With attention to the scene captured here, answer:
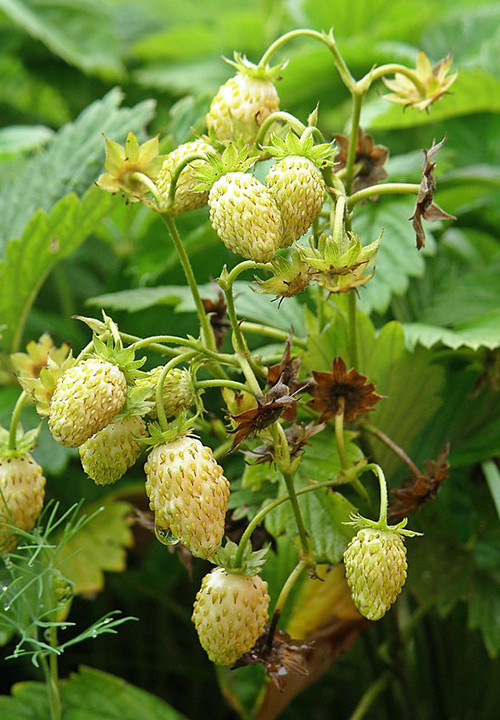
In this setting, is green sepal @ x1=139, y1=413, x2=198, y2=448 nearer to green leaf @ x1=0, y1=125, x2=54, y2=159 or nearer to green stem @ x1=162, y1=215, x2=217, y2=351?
green stem @ x1=162, y1=215, x2=217, y2=351

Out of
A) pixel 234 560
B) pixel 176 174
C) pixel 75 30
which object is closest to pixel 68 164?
pixel 176 174

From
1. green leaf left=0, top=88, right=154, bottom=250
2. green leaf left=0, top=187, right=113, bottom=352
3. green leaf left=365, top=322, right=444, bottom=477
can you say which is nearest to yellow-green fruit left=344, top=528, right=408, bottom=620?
green leaf left=365, top=322, right=444, bottom=477

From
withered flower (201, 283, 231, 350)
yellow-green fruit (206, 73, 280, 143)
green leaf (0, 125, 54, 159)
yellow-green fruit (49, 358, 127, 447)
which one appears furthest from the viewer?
green leaf (0, 125, 54, 159)

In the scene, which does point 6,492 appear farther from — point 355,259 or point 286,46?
point 286,46

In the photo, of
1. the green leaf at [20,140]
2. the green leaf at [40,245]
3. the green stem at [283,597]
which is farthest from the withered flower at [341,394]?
the green leaf at [20,140]

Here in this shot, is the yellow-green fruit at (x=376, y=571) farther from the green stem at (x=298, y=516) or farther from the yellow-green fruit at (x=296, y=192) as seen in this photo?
the yellow-green fruit at (x=296, y=192)

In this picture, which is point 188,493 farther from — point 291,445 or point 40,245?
point 40,245

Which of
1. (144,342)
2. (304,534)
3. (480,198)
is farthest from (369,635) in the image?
(480,198)
